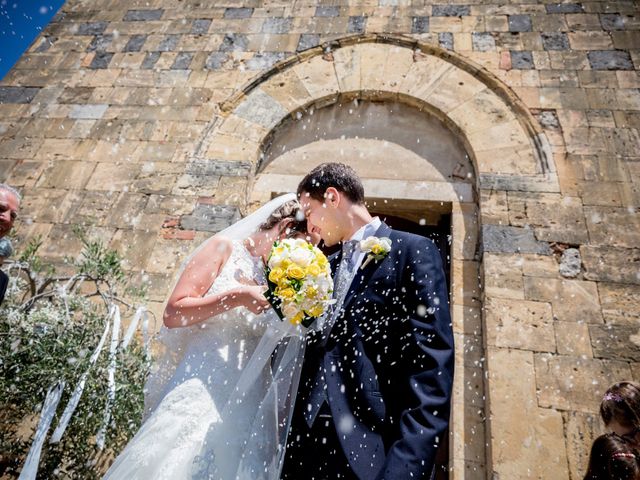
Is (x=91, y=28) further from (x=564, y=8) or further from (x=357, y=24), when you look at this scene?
(x=564, y=8)

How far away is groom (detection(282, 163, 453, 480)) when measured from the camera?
5.01ft

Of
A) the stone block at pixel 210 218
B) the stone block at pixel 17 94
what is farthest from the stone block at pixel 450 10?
the stone block at pixel 17 94

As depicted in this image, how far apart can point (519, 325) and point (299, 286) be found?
76.4 inches

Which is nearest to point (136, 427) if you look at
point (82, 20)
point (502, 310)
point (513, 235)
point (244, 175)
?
point (244, 175)

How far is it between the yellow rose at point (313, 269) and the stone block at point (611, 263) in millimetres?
2329

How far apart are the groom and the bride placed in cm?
15

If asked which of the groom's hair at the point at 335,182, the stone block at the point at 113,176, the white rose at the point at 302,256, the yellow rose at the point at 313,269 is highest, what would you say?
the stone block at the point at 113,176

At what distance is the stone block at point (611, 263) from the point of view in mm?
2930

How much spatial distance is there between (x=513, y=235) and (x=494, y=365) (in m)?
1.06

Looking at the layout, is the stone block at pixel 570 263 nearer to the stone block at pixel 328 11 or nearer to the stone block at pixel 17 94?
the stone block at pixel 328 11

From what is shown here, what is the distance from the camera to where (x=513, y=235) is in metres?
3.19

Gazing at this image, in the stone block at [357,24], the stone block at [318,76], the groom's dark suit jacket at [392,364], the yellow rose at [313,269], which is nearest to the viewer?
the groom's dark suit jacket at [392,364]

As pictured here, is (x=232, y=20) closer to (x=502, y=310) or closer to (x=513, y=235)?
(x=513, y=235)

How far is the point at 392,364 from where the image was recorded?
69.6 inches
